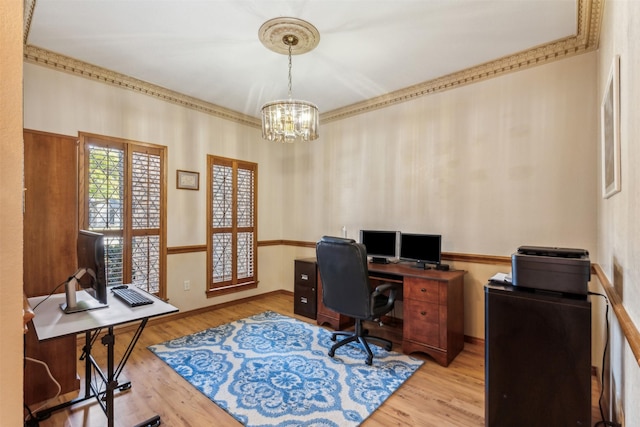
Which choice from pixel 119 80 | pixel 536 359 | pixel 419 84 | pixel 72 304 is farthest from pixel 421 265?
pixel 119 80

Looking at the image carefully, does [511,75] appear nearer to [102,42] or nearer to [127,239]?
[102,42]

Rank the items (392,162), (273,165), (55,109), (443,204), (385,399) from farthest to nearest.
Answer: (273,165), (392,162), (443,204), (55,109), (385,399)

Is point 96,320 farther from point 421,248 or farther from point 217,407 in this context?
point 421,248

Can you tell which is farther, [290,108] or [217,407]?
[290,108]

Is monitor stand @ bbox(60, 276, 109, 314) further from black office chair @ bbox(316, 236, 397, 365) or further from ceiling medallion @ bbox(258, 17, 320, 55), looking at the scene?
ceiling medallion @ bbox(258, 17, 320, 55)

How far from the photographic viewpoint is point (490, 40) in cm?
267

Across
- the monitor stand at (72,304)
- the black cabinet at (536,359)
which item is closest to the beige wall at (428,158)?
the black cabinet at (536,359)

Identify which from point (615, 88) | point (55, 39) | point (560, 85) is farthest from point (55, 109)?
point (560, 85)

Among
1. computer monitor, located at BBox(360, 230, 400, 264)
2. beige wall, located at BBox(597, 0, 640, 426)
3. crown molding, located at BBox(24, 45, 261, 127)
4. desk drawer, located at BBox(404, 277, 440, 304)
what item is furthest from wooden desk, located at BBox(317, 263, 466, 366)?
crown molding, located at BBox(24, 45, 261, 127)

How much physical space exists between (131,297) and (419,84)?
11.5 ft

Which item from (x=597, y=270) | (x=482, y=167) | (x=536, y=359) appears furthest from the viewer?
(x=482, y=167)

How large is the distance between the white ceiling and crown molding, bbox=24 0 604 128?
0.06 metres

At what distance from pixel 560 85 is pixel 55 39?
176 inches

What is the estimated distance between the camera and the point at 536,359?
162cm
